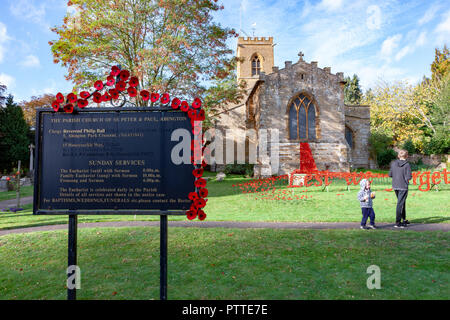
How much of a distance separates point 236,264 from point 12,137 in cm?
4122

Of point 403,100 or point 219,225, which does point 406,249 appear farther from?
point 403,100

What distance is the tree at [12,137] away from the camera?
3422cm

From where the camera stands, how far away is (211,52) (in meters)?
17.2

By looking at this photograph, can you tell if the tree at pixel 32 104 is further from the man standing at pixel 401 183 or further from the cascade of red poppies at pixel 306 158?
the man standing at pixel 401 183

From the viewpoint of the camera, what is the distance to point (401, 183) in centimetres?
757

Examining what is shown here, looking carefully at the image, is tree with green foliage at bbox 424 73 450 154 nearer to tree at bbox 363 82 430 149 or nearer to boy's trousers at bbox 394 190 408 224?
tree at bbox 363 82 430 149

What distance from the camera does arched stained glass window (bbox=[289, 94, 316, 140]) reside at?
25766mm

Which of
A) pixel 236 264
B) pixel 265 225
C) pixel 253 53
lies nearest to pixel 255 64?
pixel 253 53

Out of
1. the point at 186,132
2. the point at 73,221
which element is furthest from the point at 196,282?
the point at 186,132

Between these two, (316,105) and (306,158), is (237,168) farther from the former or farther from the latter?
(316,105)

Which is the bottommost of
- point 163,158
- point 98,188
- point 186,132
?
point 98,188

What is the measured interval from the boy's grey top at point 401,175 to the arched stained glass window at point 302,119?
18.2 metres

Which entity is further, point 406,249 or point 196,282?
point 406,249
